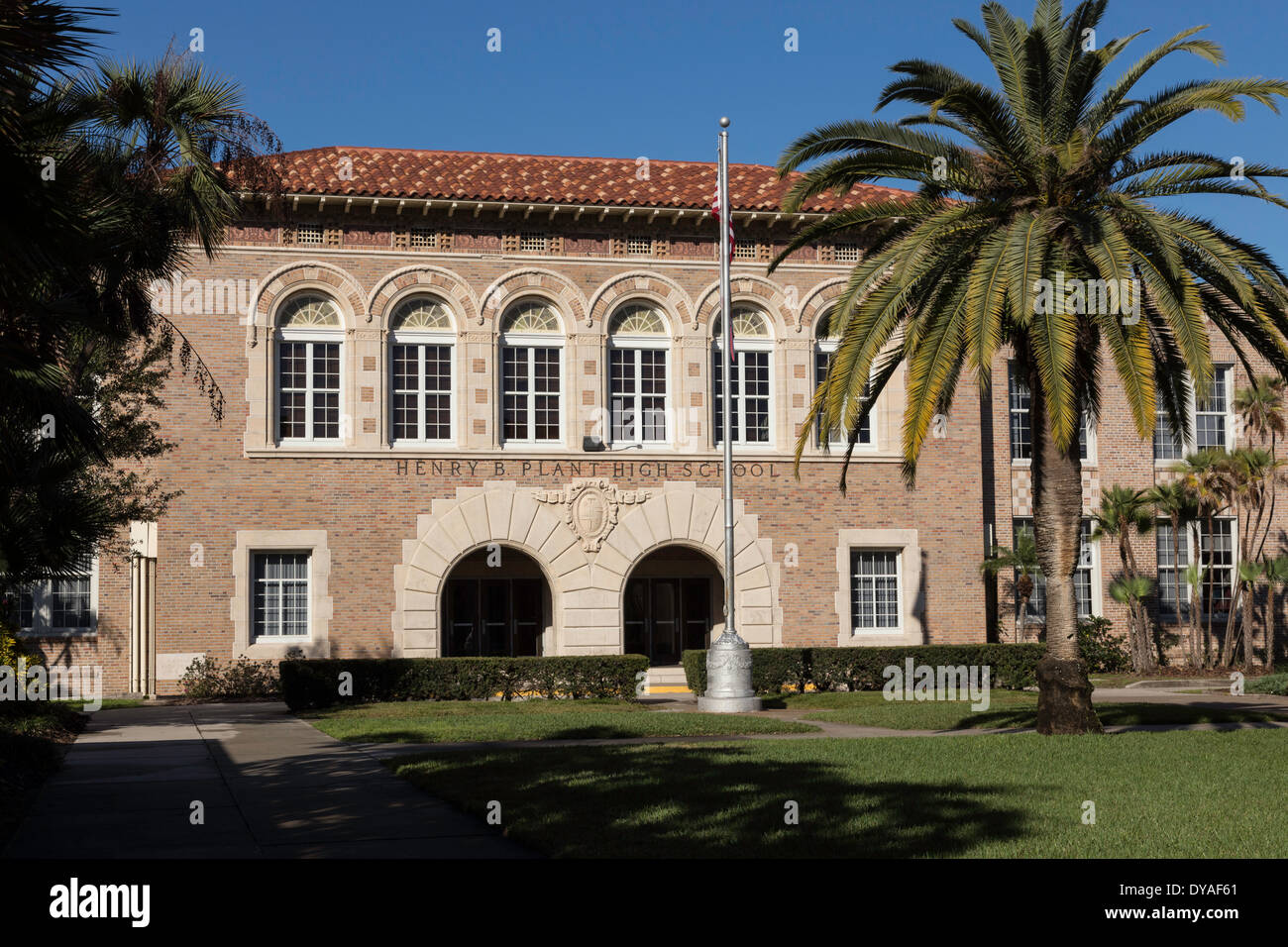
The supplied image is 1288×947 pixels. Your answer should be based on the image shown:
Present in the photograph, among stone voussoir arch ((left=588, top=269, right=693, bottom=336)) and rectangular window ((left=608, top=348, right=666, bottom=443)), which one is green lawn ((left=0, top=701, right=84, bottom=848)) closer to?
rectangular window ((left=608, top=348, right=666, bottom=443))

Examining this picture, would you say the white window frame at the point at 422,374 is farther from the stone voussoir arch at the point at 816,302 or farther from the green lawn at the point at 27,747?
the green lawn at the point at 27,747

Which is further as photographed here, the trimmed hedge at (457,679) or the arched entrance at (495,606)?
the arched entrance at (495,606)

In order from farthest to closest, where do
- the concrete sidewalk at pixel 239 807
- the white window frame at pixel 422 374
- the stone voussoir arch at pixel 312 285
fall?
the white window frame at pixel 422 374 → the stone voussoir arch at pixel 312 285 → the concrete sidewalk at pixel 239 807

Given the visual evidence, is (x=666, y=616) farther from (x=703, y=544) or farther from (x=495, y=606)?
(x=495, y=606)

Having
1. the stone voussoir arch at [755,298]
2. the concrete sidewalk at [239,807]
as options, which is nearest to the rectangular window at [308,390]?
the stone voussoir arch at [755,298]

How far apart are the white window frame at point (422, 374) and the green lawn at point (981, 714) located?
9.82 m

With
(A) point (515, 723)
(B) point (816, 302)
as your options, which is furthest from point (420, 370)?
(A) point (515, 723)

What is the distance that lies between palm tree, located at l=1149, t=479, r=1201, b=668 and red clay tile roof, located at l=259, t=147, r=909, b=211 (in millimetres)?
10135

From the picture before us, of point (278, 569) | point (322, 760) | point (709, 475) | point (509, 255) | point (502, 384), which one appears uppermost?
point (509, 255)

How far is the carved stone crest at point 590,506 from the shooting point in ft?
98.4

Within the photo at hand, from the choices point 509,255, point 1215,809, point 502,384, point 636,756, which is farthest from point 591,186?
point 1215,809
